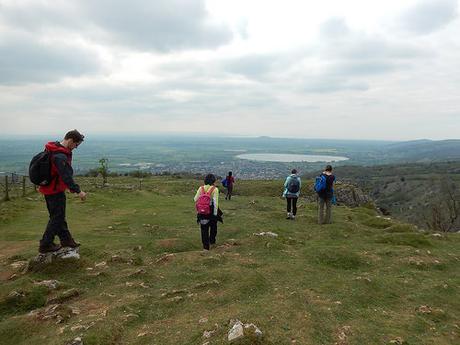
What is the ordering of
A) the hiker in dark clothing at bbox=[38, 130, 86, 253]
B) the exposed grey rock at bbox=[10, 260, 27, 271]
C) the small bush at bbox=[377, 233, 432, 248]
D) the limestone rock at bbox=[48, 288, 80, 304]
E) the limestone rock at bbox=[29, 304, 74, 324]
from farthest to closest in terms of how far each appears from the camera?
the small bush at bbox=[377, 233, 432, 248] < the exposed grey rock at bbox=[10, 260, 27, 271] < the hiker in dark clothing at bbox=[38, 130, 86, 253] < the limestone rock at bbox=[48, 288, 80, 304] < the limestone rock at bbox=[29, 304, 74, 324]

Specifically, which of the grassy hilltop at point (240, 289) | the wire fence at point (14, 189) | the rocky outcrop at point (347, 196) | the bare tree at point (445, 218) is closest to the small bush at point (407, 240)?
the grassy hilltop at point (240, 289)

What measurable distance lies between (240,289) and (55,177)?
6.32 metres

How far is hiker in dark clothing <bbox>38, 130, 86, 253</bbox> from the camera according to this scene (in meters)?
11.2

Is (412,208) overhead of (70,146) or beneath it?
beneath

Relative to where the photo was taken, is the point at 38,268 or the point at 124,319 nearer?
the point at 124,319

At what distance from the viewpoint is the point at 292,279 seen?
12.0 meters

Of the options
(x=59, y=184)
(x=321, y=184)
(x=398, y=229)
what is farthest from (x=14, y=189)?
(x=398, y=229)

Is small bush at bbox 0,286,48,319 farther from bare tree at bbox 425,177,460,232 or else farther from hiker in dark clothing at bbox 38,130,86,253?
bare tree at bbox 425,177,460,232

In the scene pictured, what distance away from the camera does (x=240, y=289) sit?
35.0 ft

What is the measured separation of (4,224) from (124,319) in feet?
56.7

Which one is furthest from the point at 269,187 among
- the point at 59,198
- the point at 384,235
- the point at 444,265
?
the point at 59,198

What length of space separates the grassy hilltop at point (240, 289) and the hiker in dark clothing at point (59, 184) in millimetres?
1117

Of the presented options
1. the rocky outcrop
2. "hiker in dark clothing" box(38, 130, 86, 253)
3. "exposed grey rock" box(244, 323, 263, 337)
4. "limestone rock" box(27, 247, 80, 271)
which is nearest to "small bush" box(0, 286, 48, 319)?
"limestone rock" box(27, 247, 80, 271)

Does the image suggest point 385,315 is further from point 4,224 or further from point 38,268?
point 4,224
